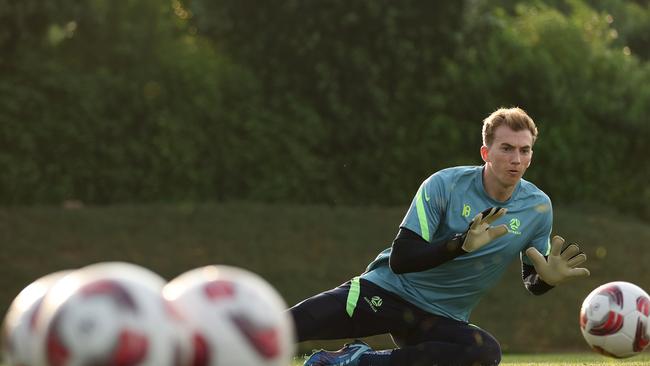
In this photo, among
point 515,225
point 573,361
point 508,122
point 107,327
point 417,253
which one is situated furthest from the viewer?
point 573,361

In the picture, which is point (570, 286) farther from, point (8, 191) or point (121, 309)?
point (121, 309)

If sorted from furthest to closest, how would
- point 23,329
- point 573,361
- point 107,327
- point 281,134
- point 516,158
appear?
1. point 281,134
2. point 573,361
3. point 516,158
4. point 23,329
5. point 107,327

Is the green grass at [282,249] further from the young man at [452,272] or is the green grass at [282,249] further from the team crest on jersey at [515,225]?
the team crest on jersey at [515,225]

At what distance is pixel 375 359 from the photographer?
820 cm

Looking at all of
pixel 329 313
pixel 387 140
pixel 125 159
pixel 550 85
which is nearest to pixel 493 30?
pixel 550 85

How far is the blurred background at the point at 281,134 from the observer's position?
18.3 m

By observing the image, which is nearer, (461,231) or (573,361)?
(461,231)

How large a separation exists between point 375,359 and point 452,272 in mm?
816

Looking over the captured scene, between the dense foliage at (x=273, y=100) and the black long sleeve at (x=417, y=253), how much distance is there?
11.7m

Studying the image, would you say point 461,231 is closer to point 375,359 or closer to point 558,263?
point 558,263

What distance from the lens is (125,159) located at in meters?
19.1

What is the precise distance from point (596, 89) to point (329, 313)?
15.1m

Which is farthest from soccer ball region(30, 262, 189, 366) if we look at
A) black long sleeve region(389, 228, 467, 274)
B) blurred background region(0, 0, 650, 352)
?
blurred background region(0, 0, 650, 352)

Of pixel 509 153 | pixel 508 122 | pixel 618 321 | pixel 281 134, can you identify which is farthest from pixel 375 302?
pixel 281 134
